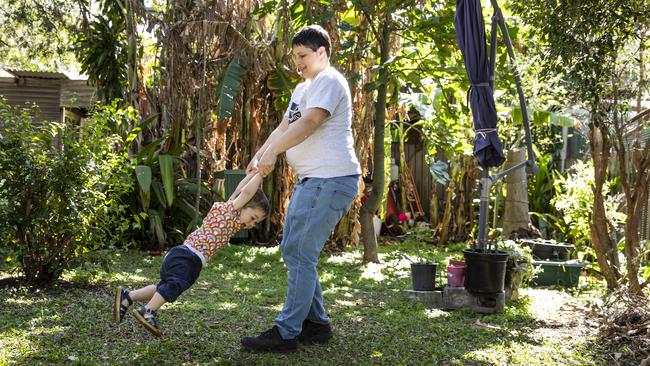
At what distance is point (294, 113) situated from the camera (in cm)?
420

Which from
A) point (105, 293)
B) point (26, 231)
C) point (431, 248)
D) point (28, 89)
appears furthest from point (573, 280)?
point (28, 89)

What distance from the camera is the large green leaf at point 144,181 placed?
866 centimetres

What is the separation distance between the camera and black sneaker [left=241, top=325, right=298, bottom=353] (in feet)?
13.1

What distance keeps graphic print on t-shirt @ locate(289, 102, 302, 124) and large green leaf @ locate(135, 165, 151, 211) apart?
4.84 meters

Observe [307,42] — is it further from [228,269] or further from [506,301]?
[228,269]

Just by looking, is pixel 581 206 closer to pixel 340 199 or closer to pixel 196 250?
pixel 340 199

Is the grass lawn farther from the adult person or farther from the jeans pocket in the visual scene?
the jeans pocket

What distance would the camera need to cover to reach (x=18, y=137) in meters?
5.62

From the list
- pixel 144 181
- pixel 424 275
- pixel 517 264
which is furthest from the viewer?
pixel 144 181

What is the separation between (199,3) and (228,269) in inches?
145

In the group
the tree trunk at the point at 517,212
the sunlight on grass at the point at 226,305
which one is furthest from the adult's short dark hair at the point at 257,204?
the tree trunk at the point at 517,212

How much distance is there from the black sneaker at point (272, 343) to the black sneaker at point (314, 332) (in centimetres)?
29

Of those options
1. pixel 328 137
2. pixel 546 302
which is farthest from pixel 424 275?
pixel 328 137

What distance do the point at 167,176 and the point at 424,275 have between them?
4079 millimetres
